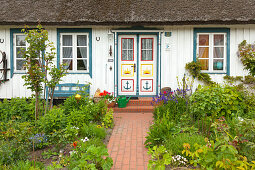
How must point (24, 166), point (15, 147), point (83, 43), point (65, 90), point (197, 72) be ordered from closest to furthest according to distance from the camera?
point (24, 166), point (15, 147), point (197, 72), point (65, 90), point (83, 43)

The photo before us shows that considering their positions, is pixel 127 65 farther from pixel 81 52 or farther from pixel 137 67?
pixel 81 52

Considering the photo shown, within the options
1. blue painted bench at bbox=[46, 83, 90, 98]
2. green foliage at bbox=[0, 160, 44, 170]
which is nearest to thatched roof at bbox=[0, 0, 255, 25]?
blue painted bench at bbox=[46, 83, 90, 98]

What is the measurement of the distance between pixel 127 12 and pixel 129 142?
5.63m

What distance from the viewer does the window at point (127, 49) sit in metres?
9.77

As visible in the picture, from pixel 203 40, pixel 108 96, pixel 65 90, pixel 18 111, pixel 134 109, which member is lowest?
pixel 134 109

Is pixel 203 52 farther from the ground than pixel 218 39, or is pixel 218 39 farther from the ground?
pixel 218 39

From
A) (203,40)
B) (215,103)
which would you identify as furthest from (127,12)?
(215,103)

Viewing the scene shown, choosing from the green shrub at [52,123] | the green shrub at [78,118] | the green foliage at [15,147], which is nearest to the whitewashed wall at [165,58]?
the green shrub at [78,118]

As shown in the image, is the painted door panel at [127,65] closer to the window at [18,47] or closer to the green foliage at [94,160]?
the window at [18,47]

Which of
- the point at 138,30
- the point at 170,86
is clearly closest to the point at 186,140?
the point at 170,86

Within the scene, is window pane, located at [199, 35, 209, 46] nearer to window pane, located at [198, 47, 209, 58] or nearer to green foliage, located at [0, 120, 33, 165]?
window pane, located at [198, 47, 209, 58]

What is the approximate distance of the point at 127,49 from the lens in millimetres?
9797

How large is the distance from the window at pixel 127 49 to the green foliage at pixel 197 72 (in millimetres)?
2207

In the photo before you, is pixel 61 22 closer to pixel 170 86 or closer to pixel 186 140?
pixel 170 86
